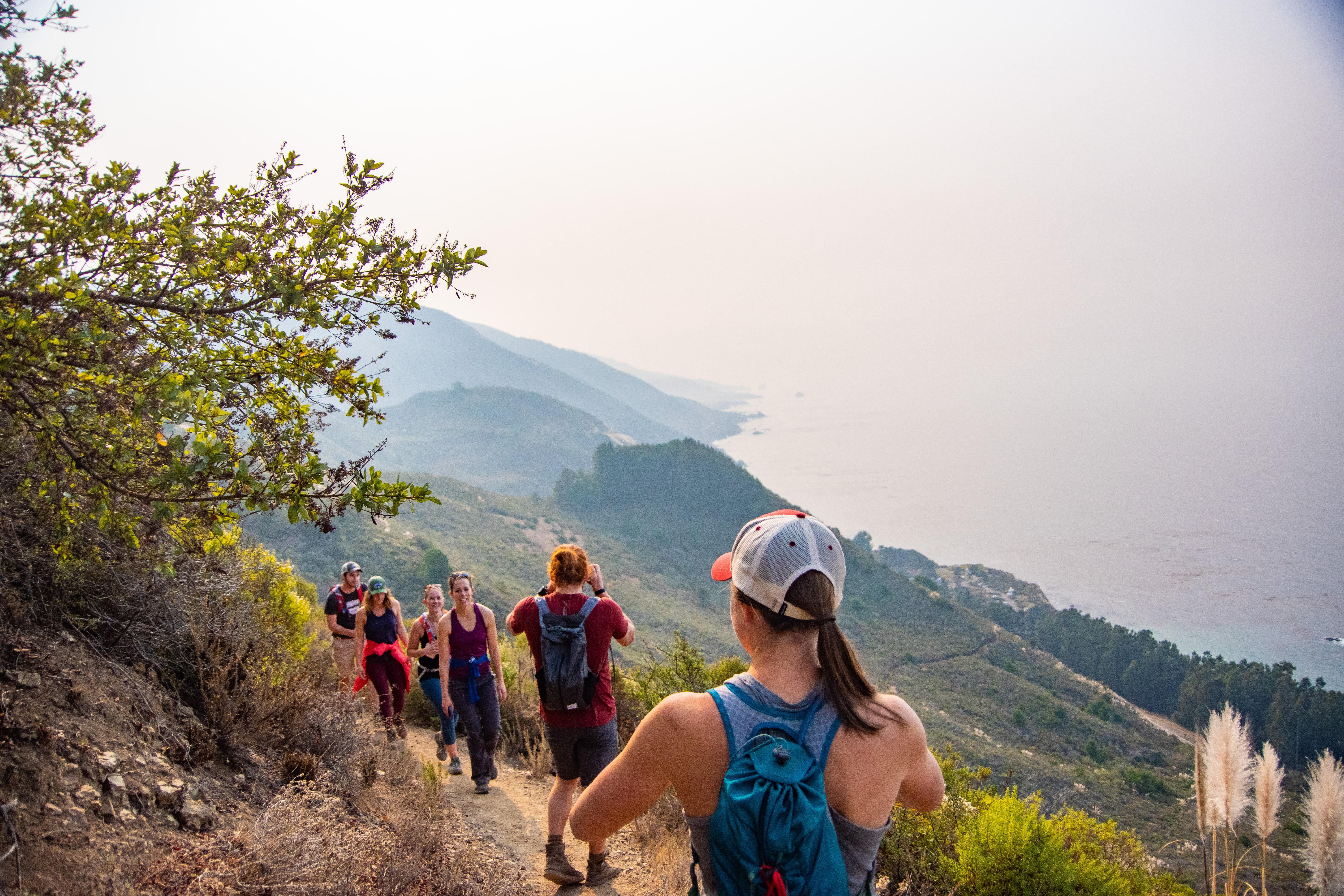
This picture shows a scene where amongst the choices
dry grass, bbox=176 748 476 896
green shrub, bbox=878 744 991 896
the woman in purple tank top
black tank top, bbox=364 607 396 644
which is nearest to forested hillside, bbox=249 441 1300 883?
black tank top, bbox=364 607 396 644

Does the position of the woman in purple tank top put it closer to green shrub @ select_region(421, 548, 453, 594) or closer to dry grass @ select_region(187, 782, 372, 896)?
dry grass @ select_region(187, 782, 372, 896)

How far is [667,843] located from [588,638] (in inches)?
60.8

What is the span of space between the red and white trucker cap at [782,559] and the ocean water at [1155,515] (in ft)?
242

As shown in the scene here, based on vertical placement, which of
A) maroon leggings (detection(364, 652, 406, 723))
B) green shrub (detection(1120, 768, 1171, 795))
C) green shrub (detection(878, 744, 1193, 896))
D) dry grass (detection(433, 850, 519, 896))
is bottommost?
green shrub (detection(1120, 768, 1171, 795))

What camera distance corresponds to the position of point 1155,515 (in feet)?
383

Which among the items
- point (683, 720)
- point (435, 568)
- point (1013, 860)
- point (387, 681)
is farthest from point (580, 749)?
point (435, 568)

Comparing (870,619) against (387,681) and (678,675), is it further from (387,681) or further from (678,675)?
(387,681)

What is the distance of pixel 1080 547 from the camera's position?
334ft

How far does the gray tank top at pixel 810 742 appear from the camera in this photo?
1407mm

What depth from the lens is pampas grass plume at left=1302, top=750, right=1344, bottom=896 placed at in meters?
3.59

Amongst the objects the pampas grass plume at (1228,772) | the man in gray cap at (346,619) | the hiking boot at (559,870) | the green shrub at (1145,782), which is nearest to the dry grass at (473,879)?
the hiking boot at (559,870)

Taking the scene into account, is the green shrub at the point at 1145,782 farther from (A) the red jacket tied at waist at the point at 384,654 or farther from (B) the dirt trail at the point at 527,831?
(A) the red jacket tied at waist at the point at 384,654

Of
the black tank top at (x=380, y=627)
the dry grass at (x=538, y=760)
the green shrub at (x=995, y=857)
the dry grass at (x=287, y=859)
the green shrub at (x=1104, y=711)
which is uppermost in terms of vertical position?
the green shrub at (x=995, y=857)

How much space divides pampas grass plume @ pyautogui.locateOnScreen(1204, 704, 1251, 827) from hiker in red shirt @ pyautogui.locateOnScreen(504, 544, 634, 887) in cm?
330
